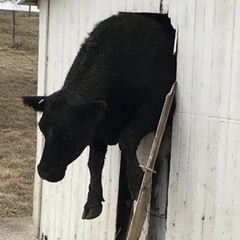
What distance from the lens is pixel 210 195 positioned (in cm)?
529

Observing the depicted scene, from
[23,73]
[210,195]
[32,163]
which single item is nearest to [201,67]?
[210,195]

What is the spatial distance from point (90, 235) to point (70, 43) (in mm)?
1971

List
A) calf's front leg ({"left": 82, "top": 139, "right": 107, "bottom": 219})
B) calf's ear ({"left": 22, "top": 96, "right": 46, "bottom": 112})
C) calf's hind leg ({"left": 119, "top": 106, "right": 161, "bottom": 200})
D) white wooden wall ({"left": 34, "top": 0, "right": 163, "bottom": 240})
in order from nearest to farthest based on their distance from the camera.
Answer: calf's ear ({"left": 22, "top": 96, "right": 46, "bottom": 112}) < calf's hind leg ({"left": 119, "top": 106, "right": 161, "bottom": 200}) < calf's front leg ({"left": 82, "top": 139, "right": 107, "bottom": 219}) < white wooden wall ({"left": 34, "top": 0, "right": 163, "bottom": 240})

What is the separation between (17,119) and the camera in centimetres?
1903

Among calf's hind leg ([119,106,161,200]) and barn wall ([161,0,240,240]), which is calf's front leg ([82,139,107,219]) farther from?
barn wall ([161,0,240,240])

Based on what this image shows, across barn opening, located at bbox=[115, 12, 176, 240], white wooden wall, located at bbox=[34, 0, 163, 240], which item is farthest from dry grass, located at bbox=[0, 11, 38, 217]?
barn opening, located at bbox=[115, 12, 176, 240]

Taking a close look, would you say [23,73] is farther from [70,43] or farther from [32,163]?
[70,43]

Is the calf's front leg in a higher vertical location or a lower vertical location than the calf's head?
lower

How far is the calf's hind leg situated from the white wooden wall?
0.93 metres

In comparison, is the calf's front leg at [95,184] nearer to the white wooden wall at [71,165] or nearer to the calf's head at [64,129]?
the white wooden wall at [71,165]

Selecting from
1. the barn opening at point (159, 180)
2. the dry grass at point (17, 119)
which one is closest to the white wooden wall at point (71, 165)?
the barn opening at point (159, 180)

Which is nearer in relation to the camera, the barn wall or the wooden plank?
the barn wall

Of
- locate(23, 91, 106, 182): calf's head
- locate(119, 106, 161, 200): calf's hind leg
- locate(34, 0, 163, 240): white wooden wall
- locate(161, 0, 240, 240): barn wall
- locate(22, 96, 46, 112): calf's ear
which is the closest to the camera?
locate(161, 0, 240, 240): barn wall

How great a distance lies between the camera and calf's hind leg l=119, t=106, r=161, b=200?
6070 mm
